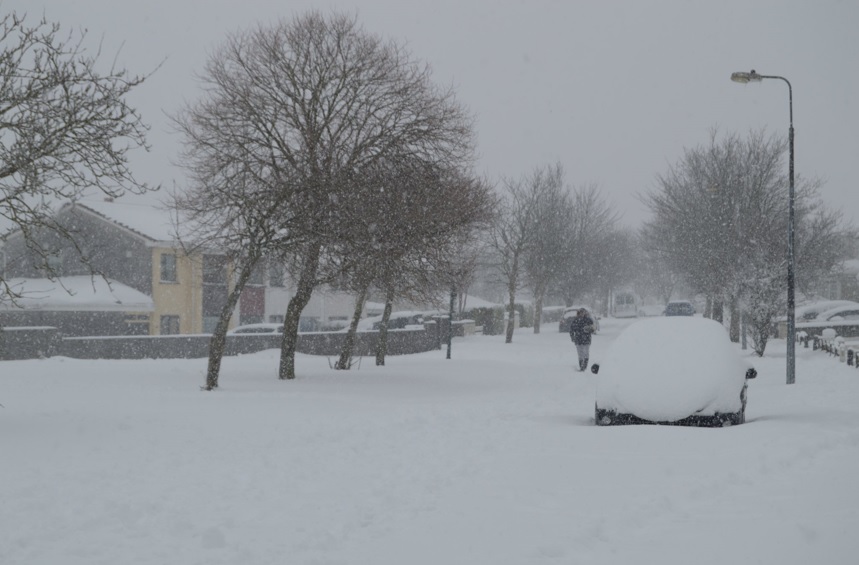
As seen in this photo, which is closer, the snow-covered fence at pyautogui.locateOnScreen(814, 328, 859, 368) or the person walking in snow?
the snow-covered fence at pyautogui.locateOnScreen(814, 328, 859, 368)

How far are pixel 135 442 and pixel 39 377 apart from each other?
10741 mm

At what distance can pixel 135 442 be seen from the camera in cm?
1003

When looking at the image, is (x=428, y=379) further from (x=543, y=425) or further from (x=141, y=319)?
(x=141, y=319)

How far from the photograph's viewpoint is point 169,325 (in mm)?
40438

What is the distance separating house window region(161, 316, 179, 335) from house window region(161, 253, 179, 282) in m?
1.89

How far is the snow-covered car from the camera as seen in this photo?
10.5 metres

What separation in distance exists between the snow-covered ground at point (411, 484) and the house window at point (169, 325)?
25.8 meters

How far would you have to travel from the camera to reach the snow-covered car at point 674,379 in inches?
415

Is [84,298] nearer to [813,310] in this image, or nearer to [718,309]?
[718,309]

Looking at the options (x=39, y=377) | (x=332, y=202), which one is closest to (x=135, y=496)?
(x=332, y=202)

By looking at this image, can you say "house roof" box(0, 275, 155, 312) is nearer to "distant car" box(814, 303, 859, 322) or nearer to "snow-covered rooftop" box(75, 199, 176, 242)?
"snow-covered rooftop" box(75, 199, 176, 242)

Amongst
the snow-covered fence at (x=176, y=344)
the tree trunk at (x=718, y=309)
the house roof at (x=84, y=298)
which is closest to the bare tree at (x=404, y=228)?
the snow-covered fence at (x=176, y=344)

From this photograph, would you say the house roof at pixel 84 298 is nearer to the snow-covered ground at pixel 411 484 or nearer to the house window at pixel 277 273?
the house window at pixel 277 273

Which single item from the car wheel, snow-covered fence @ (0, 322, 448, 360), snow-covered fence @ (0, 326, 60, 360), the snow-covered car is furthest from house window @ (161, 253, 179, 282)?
the car wheel
